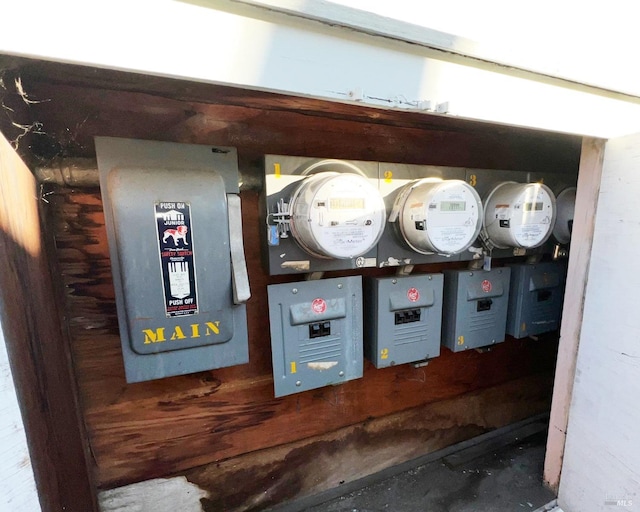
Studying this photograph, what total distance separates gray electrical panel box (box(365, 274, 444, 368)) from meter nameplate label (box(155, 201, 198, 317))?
52 centimetres

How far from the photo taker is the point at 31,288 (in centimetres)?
56

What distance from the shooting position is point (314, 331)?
878mm

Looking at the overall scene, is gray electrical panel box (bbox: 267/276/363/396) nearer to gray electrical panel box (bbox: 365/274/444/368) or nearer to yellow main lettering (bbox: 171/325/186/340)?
gray electrical panel box (bbox: 365/274/444/368)

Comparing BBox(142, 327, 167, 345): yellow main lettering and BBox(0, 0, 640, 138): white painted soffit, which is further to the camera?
BBox(142, 327, 167, 345): yellow main lettering

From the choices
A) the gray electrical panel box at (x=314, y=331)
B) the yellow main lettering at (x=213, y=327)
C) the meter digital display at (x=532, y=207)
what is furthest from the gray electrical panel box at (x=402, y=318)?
the yellow main lettering at (x=213, y=327)

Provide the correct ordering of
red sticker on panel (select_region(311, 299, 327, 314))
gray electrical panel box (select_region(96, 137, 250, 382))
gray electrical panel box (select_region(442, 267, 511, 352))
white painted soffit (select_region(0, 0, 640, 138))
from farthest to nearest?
gray electrical panel box (select_region(442, 267, 511, 352))
red sticker on panel (select_region(311, 299, 327, 314))
gray electrical panel box (select_region(96, 137, 250, 382))
white painted soffit (select_region(0, 0, 640, 138))

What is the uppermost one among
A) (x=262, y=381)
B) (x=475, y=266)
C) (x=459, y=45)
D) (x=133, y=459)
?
(x=459, y=45)

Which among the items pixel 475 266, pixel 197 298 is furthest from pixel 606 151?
pixel 197 298

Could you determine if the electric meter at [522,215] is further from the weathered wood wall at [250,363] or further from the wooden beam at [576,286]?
the weathered wood wall at [250,363]

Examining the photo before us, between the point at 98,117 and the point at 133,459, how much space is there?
97 cm

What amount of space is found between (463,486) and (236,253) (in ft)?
3.96

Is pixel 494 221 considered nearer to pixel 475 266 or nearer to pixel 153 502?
pixel 475 266

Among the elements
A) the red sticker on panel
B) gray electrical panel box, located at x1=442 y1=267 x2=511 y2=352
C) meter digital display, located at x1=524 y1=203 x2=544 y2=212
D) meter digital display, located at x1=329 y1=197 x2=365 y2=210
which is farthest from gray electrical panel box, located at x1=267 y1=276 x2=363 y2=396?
meter digital display, located at x1=524 y1=203 x2=544 y2=212

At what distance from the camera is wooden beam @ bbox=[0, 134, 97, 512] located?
44cm
